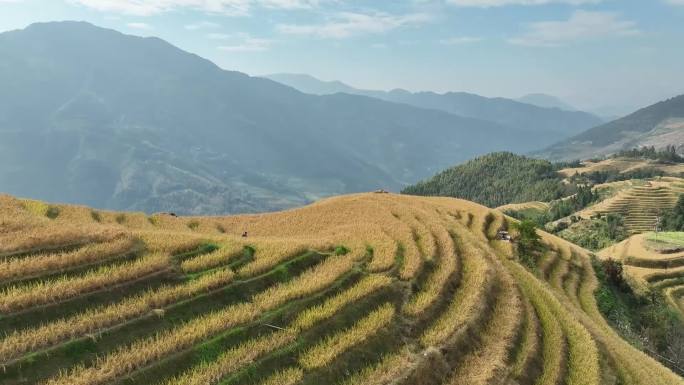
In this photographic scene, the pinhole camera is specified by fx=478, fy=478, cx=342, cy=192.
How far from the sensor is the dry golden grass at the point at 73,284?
19047 millimetres

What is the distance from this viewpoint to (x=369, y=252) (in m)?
33.8

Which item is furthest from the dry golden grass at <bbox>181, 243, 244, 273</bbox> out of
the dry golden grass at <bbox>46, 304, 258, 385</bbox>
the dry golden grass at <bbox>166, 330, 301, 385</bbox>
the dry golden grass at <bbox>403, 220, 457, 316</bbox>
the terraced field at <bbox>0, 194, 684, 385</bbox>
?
the dry golden grass at <bbox>403, 220, 457, 316</bbox>

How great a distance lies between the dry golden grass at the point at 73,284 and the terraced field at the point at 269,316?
2.3 inches

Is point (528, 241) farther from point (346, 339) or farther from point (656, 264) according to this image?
point (656, 264)

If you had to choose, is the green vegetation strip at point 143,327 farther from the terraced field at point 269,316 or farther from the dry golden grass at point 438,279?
the dry golden grass at point 438,279

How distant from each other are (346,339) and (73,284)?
40.1ft

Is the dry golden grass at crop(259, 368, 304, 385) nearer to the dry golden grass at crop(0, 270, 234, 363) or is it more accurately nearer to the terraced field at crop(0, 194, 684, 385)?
the terraced field at crop(0, 194, 684, 385)

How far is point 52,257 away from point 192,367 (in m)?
10.0

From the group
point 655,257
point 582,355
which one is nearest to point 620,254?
point 655,257

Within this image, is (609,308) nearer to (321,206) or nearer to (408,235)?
(408,235)

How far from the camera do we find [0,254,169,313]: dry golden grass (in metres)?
19.0

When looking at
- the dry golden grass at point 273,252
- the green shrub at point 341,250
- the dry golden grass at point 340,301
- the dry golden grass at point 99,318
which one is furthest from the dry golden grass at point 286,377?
the green shrub at point 341,250

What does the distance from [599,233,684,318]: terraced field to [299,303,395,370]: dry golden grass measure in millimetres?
78727

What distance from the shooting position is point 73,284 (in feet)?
68.5
